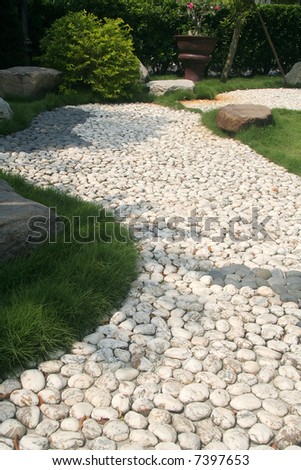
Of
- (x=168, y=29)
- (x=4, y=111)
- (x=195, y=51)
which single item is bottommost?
(x=4, y=111)

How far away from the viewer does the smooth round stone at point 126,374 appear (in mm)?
2349

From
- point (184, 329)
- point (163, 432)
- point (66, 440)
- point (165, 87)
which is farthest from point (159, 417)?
point (165, 87)

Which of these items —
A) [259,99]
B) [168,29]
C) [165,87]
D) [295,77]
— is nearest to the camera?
[165,87]

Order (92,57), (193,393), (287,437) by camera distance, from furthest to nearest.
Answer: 1. (92,57)
2. (193,393)
3. (287,437)

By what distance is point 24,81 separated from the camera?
8.23 meters

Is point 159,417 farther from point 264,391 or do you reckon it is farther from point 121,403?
point 264,391

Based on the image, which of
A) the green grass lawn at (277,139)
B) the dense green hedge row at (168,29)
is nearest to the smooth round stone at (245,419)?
the green grass lawn at (277,139)

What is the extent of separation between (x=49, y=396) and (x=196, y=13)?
11.1 meters

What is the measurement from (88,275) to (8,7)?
24.1 ft

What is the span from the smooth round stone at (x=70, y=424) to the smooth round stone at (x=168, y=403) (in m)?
0.37

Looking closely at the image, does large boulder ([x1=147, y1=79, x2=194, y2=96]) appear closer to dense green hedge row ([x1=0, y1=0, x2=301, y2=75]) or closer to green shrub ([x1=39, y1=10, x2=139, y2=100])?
green shrub ([x1=39, y1=10, x2=139, y2=100])

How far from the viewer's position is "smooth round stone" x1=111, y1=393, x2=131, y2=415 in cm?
216

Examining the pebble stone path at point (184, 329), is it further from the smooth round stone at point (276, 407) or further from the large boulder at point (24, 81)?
the large boulder at point (24, 81)

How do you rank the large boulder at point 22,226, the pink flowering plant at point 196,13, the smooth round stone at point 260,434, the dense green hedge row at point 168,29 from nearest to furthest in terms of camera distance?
the smooth round stone at point 260,434, the large boulder at point 22,226, the dense green hedge row at point 168,29, the pink flowering plant at point 196,13
